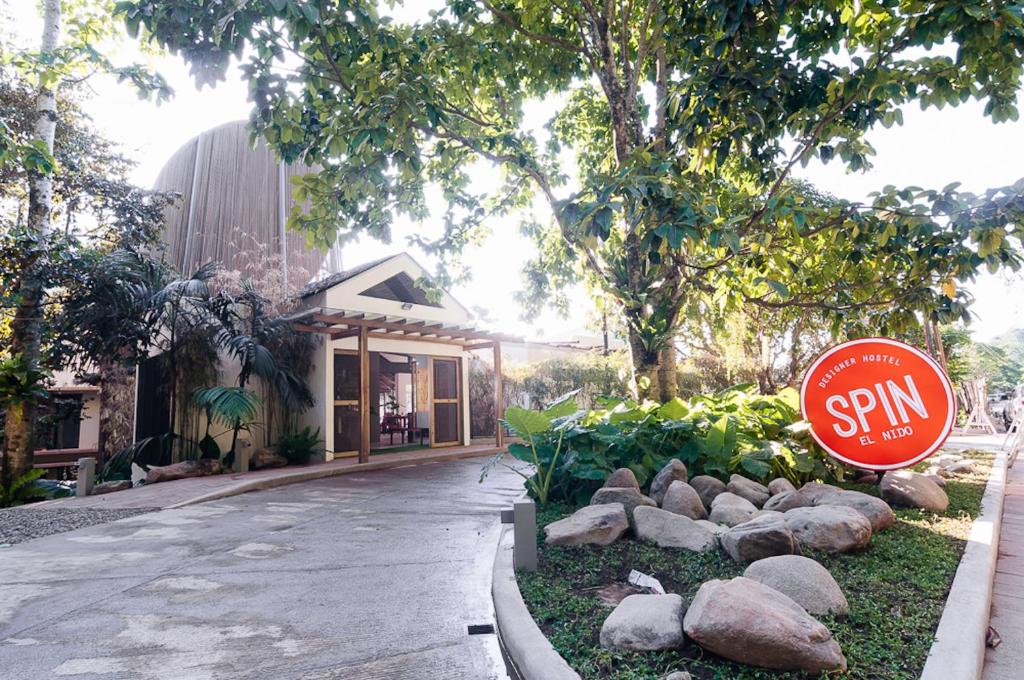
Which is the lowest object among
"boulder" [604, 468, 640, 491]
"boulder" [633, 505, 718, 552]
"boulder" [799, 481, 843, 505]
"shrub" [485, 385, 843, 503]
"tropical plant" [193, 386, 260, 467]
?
"boulder" [633, 505, 718, 552]

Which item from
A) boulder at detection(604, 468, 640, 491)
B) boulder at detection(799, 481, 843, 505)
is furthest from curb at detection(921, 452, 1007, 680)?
boulder at detection(604, 468, 640, 491)

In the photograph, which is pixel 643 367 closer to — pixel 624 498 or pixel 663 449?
pixel 663 449

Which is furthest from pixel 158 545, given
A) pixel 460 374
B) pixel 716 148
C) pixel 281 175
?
pixel 281 175

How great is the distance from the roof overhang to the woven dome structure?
3.64 meters

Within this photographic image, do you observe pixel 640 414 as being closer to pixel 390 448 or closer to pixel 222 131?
pixel 390 448

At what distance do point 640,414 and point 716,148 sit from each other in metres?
2.54

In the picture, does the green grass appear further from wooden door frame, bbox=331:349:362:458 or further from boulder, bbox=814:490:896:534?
wooden door frame, bbox=331:349:362:458

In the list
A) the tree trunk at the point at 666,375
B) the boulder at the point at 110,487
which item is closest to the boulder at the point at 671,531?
the tree trunk at the point at 666,375

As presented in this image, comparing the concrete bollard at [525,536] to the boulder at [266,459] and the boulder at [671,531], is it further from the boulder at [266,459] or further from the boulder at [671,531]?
the boulder at [266,459]

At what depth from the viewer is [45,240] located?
25.9 feet

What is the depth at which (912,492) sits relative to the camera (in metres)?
4.04

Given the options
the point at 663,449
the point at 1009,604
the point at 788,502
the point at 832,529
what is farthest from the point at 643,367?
the point at 1009,604

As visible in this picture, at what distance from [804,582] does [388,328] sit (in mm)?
8828

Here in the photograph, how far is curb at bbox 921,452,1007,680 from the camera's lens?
70.5 inches
